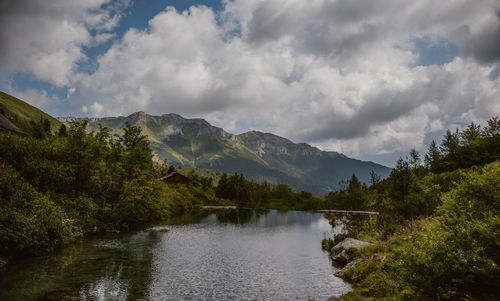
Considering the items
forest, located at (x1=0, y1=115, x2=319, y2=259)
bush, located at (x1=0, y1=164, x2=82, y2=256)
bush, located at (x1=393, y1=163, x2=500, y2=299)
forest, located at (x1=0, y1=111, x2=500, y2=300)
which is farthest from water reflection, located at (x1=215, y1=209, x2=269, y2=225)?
bush, located at (x1=393, y1=163, x2=500, y2=299)

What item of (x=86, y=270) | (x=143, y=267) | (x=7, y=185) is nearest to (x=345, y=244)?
(x=143, y=267)

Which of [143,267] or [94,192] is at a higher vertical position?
[94,192]

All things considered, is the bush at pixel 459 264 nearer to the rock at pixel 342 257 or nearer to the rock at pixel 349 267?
the rock at pixel 349 267

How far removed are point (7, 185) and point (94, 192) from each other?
57.1 ft

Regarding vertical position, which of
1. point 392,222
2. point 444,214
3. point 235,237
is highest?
point 444,214

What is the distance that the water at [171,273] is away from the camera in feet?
59.3

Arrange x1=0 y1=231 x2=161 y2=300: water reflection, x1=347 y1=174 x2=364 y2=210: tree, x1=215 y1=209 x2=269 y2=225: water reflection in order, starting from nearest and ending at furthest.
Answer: x1=0 y1=231 x2=161 y2=300: water reflection
x1=215 y1=209 x2=269 y2=225: water reflection
x1=347 y1=174 x2=364 y2=210: tree

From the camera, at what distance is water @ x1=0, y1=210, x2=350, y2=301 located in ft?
59.3

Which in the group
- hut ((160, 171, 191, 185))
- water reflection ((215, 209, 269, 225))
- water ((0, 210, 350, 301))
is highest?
hut ((160, 171, 191, 185))

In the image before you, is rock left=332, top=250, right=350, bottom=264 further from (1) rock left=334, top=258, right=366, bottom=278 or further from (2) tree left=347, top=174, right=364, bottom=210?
(2) tree left=347, top=174, right=364, bottom=210

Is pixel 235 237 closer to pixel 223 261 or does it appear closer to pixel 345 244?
pixel 223 261

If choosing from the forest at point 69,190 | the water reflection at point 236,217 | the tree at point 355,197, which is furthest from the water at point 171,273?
the tree at point 355,197

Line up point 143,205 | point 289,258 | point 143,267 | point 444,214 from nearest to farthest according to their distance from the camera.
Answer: point 444,214
point 143,267
point 289,258
point 143,205

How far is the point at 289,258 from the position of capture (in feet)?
98.2
